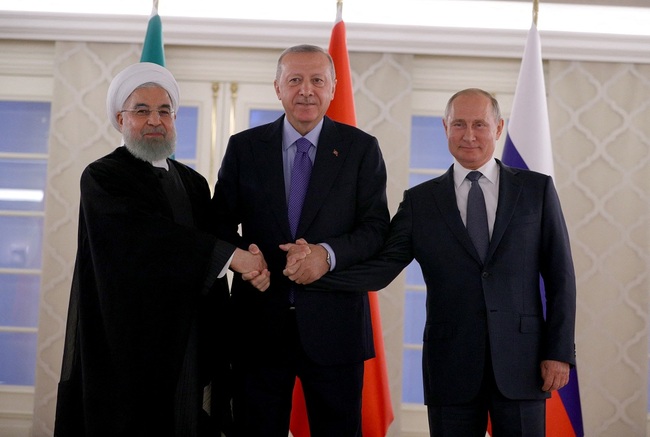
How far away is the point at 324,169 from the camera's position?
221cm

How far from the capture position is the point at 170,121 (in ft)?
7.77

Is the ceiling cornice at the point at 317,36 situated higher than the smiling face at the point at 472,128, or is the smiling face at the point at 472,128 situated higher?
the ceiling cornice at the point at 317,36

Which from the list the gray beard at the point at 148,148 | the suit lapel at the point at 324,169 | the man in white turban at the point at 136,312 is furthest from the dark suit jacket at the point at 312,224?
the gray beard at the point at 148,148

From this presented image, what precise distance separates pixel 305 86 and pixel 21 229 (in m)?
3.02

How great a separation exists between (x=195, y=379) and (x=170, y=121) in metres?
0.87

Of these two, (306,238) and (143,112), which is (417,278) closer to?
(306,238)

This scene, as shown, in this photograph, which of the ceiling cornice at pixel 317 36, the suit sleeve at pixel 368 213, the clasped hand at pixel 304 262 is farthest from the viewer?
the ceiling cornice at pixel 317 36

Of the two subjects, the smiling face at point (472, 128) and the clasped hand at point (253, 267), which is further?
the smiling face at point (472, 128)

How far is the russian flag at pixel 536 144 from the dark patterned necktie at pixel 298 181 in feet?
5.30

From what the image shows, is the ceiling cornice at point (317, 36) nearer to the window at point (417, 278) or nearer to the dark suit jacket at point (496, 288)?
the window at point (417, 278)

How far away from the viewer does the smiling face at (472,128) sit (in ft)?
7.46

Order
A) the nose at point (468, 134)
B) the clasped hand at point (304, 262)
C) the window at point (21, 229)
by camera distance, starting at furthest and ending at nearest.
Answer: the window at point (21, 229) < the nose at point (468, 134) < the clasped hand at point (304, 262)

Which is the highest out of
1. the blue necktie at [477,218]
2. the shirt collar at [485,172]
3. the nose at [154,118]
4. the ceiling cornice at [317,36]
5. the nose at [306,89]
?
the ceiling cornice at [317,36]

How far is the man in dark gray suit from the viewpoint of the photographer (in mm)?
2111
